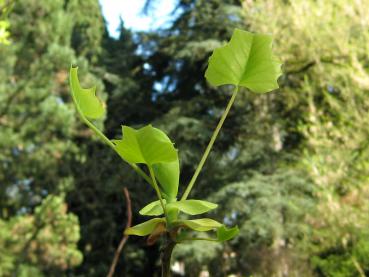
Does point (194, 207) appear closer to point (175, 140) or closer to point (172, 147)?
point (172, 147)

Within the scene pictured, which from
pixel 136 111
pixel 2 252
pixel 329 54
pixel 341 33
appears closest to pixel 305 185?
pixel 329 54

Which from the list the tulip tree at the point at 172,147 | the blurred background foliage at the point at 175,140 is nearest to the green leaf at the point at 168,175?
the tulip tree at the point at 172,147

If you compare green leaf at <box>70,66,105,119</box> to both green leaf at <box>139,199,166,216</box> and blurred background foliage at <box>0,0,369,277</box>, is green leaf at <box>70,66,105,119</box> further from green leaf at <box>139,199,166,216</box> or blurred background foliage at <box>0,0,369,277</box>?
blurred background foliage at <box>0,0,369,277</box>

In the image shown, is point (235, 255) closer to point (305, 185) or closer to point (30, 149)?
point (305, 185)

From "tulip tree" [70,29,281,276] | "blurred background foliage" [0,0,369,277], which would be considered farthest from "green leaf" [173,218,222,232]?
"blurred background foliage" [0,0,369,277]

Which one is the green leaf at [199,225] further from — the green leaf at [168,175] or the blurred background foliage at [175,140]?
the blurred background foliage at [175,140]

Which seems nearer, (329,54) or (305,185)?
(329,54)

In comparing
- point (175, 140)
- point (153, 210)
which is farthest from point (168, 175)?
point (175, 140)
